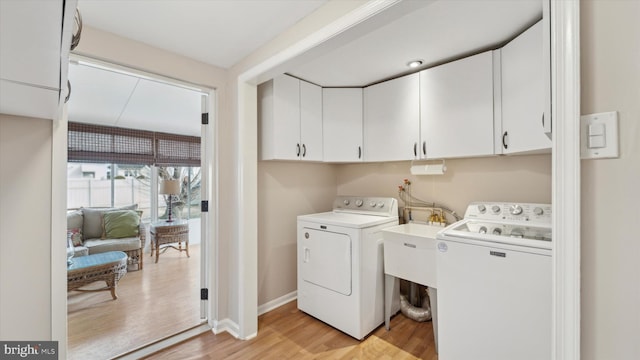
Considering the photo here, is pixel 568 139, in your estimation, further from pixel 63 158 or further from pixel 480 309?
pixel 63 158

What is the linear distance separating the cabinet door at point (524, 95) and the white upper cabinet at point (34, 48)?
79.0 inches

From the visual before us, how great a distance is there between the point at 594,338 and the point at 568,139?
0.54 meters

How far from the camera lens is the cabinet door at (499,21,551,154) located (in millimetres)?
1543

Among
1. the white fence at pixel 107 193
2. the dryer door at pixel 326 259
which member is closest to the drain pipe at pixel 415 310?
the dryer door at pixel 326 259

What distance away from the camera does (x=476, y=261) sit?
61.7 inches

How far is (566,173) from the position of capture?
2.41 ft

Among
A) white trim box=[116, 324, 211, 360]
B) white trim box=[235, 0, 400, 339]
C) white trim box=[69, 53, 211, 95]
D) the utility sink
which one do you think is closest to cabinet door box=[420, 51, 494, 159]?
the utility sink

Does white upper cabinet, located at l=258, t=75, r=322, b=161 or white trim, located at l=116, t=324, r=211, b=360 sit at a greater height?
white upper cabinet, located at l=258, t=75, r=322, b=161

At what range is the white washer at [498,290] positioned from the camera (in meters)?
1.38

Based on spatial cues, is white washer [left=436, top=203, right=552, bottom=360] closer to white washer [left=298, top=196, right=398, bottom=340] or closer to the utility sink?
the utility sink

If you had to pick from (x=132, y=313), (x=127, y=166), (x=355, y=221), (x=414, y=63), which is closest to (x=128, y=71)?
(x=355, y=221)

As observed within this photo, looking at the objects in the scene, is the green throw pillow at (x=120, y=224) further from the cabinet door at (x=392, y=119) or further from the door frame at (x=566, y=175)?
the door frame at (x=566, y=175)

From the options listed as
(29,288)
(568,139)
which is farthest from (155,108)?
(568,139)

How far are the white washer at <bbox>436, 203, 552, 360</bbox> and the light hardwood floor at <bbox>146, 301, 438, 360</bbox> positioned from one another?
39 centimetres
